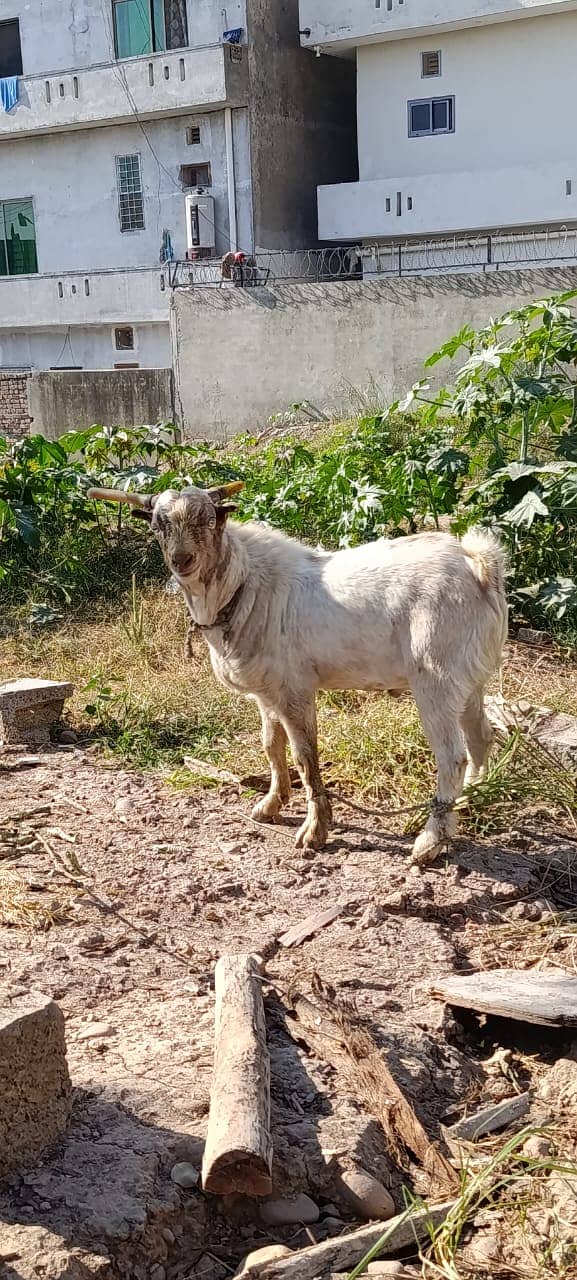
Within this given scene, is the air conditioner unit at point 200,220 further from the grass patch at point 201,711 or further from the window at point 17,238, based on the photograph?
the grass patch at point 201,711

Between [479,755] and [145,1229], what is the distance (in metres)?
3.26

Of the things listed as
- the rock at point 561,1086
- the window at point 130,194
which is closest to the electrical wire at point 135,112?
the window at point 130,194

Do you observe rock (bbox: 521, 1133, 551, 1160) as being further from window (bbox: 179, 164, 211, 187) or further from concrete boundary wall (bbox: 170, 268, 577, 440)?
window (bbox: 179, 164, 211, 187)

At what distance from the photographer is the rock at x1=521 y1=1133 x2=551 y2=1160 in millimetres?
3496

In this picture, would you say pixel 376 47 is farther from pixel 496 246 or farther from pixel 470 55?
pixel 496 246

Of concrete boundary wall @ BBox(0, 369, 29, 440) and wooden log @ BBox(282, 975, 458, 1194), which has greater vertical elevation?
concrete boundary wall @ BBox(0, 369, 29, 440)

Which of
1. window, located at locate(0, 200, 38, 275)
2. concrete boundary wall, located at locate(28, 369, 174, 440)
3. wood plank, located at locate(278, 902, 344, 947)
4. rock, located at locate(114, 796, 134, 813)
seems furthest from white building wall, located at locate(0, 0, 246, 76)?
wood plank, located at locate(278, 902, 344, 947)

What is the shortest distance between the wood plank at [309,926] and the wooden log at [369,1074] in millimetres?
483

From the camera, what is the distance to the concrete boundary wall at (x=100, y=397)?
19.7 meters

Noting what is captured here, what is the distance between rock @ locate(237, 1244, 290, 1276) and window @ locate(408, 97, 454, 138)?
2333 centimetres

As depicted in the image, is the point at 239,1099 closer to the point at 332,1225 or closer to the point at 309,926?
the point at 332,1225

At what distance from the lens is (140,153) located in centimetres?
2545

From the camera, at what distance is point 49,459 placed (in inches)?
403

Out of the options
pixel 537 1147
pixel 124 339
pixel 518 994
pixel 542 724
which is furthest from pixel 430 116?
pixel 537 1147
